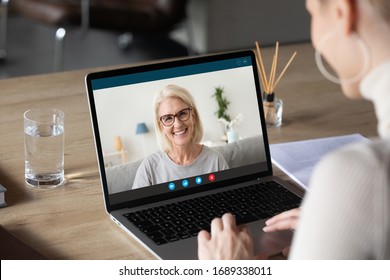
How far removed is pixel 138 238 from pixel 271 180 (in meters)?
0.39

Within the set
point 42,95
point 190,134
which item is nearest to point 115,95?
point 190,134

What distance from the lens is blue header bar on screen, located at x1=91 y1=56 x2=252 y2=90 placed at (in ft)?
5.61

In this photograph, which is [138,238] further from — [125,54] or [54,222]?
[125,54]

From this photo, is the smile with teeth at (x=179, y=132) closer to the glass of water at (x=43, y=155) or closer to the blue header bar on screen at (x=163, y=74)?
the blue header bar on screen at (x=163, y=74)

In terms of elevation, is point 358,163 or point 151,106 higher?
point 151,106

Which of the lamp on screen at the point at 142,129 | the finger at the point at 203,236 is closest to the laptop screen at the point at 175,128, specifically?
the lamp on screen at the point at 142,129

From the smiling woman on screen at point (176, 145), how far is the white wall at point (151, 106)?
15 millimetres

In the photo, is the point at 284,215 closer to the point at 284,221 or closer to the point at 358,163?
the point at 284,221

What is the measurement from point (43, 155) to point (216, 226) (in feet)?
1.58

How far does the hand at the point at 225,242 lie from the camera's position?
1.47 metres

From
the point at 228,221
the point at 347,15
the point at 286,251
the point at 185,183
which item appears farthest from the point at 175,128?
the point at 347,15

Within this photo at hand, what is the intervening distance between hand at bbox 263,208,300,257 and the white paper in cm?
21

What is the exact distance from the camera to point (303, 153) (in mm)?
1968

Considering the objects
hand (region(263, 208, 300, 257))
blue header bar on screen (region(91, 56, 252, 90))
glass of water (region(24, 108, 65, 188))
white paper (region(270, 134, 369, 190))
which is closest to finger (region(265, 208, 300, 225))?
hand (region(263, 208, 300, 257))
